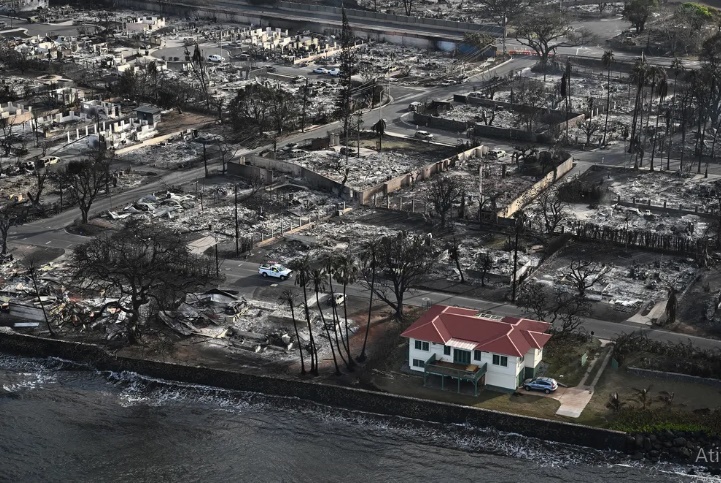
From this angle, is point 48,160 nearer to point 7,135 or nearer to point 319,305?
point 7,135

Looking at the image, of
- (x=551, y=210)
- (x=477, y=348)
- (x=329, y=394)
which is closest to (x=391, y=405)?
(x=329, y=394)

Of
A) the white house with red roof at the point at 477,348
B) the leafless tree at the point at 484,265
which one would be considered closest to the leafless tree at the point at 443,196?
the leafless tree at the point at 484,265

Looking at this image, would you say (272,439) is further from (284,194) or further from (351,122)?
(351,122)

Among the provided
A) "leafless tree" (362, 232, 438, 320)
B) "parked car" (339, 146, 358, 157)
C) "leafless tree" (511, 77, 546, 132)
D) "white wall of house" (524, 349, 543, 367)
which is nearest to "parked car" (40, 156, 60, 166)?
"parked car" (339, 146, 358, 157)

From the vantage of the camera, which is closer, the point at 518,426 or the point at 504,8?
the point at 518,426

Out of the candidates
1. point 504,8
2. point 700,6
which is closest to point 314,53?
point 504,8
